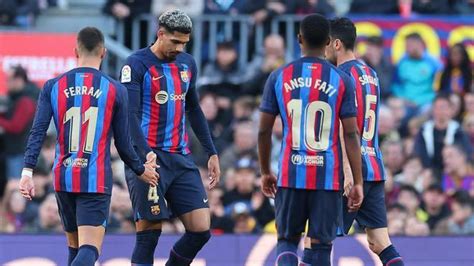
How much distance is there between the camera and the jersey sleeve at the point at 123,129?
10703mm

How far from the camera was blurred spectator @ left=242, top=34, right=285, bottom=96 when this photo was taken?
1714cm

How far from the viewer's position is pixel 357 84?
1122 cm

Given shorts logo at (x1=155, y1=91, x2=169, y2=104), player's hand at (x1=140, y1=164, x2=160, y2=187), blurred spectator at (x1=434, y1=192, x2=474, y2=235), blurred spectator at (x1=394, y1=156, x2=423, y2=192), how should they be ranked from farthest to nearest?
1. blurred spectator at (x1=394, y1=156, x2=423, y2=192)
2. blurred spectator at (x1=434, y1=192, x2=474, y2=235)
3. shorts logo at (x1=155, y1=91, x2=169, y2=104)
4. player's hand at (x1=140, y1=164, x2=160, y2=187)

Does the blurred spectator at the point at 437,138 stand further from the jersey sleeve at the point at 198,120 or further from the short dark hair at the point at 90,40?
the short dark hair at the point at 90,40

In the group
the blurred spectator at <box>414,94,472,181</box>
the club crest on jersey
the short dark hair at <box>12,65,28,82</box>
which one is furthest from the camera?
the short dark hair at <box>12,65,28,82</box>

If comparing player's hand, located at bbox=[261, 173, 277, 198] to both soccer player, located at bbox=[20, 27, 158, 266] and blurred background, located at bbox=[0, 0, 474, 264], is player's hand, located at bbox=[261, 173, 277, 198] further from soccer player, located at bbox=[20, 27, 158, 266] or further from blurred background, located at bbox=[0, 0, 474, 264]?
blurred background, located at bbox=[0, 0, 474, 264]

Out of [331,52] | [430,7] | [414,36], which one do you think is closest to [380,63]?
[414,36]

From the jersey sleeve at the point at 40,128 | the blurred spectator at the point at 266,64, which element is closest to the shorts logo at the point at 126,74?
the jersey sleeve at the point at 40,128

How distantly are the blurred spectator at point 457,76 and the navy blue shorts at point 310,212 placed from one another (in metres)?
7.08

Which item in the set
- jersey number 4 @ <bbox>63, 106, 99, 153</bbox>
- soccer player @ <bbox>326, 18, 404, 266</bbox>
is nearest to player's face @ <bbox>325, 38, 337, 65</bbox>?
soccer player @ <bbox>326, 18, 404, 266</bbox>

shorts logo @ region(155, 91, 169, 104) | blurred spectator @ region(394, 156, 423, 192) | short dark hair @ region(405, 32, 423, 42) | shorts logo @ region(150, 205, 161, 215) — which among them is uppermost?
shorts logo @ region(155, 91, 169, 104)

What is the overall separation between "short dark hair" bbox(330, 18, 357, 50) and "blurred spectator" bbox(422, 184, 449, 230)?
4791 mm

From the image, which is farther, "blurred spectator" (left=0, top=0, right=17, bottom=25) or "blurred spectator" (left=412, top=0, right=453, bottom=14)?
"blurred spectator" (left=412, top=0, right=453, bottom=14)

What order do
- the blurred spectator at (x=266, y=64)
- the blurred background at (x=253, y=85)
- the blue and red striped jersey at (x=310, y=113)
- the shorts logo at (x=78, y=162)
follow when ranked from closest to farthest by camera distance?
1. the blue and red striped jersey at (x=310, y=113)
2. the shorts logo at (x=78, y=162)
3. the blurred background at (x=253, y=85)
4. the blurred spectator at (x=266, y=64)
